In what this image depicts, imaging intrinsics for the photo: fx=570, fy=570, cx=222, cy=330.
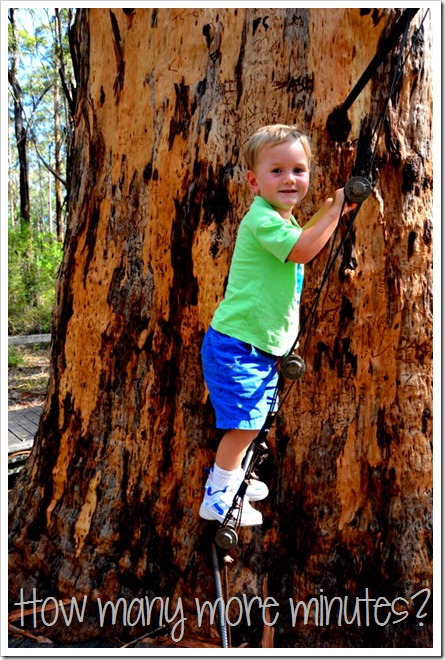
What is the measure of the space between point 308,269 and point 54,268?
31.7 ft

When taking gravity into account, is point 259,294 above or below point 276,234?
below

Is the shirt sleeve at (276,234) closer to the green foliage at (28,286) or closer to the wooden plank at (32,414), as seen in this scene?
the wooden plank at (32,414)

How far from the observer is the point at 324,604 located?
7.72ft

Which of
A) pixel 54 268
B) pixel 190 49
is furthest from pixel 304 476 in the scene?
pixel 54 268

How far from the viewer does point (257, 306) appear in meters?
2.03

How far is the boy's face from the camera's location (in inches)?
76.5

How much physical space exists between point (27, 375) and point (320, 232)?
288 inches

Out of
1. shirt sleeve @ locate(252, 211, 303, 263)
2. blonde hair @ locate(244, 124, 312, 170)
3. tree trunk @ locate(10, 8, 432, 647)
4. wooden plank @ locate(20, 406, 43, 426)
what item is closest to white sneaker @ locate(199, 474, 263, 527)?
tree trunk @ locate(10, 8, 432, 647)

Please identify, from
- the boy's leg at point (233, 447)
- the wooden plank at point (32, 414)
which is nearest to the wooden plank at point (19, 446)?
the wooden plank at point (32, 414)

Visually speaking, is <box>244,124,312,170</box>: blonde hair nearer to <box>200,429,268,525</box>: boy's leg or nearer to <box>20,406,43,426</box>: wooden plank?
<box>200,429,268,525</box>: boy's leg

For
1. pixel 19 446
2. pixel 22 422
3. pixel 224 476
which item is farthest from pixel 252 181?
pixel 22 422

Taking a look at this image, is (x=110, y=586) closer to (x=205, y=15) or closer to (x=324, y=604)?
(x=324, y=604)

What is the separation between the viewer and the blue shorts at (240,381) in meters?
2.05

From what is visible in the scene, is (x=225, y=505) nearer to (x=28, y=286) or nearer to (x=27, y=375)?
(x=27, y=375)
